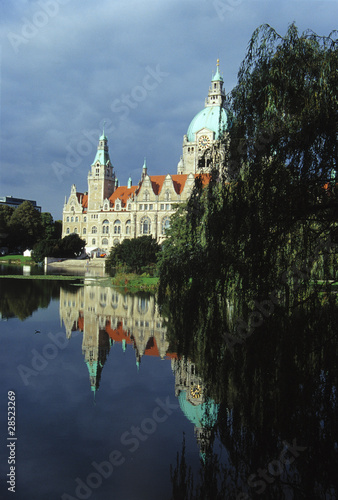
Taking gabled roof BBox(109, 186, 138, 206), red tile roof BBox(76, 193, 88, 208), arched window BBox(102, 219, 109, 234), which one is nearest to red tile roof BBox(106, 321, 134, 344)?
gabled roof BBox(109, 186, 138, 206)

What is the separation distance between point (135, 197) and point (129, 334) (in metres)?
65.3

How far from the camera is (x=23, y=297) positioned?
24500mm

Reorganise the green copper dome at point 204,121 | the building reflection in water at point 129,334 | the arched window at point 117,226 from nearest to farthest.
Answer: the building reflection in water at point 129,334
the green copper dome at point 204,121
the arched window at point 117,226

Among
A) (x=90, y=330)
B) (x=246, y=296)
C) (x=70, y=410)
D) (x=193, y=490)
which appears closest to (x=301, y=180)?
(x=246, y=296)

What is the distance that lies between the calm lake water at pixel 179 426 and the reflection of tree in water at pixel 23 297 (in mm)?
7916

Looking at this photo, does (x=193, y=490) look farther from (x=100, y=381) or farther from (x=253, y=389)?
(x=100, y=381)

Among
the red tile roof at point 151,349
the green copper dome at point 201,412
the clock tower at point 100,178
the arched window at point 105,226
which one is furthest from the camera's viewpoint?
the clock tower at point 100,178

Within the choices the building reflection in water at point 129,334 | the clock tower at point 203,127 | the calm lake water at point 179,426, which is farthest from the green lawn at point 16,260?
the calm lake water at point 179,426

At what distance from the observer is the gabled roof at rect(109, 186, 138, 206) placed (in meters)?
83.3

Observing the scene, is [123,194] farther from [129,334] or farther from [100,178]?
[129,334]

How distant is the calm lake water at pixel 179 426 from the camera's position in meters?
6.20

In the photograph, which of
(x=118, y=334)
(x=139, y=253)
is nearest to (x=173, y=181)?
(x=139, y=253)

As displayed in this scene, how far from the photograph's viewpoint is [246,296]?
7527 millimetres

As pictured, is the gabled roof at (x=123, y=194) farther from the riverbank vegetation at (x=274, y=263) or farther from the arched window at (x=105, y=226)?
the riverbank vegetation at (x=274, y=263)
